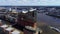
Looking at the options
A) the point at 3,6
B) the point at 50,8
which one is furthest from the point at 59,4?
the point at 3,6

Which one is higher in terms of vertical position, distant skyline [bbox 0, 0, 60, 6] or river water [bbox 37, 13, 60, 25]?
distant skyline [bbox 0, 0, 60, 6]

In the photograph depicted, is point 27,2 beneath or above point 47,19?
above

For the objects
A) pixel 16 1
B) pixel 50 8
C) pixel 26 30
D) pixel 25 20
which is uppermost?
pixel 16 1

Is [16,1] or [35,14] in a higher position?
[16,1]

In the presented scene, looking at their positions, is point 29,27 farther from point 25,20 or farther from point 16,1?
point 16,1

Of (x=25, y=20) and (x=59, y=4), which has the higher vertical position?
(x=59, y=4)

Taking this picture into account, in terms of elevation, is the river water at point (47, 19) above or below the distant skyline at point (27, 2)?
below

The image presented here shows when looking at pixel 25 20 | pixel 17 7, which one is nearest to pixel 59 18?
pixel 25 20

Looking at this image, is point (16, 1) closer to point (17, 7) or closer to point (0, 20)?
point (17, 7)
